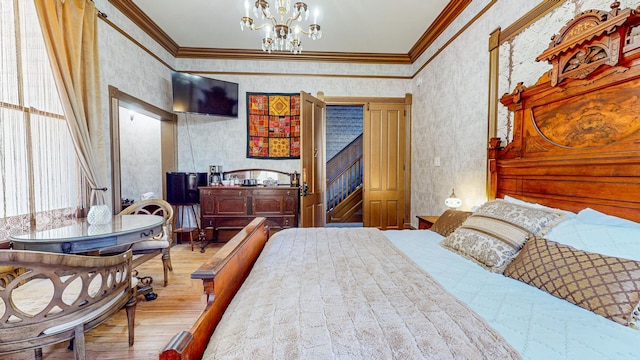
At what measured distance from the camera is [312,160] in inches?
146

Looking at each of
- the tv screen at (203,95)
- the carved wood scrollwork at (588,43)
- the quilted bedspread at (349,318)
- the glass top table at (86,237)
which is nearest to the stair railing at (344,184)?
the tv screen at (203,95)

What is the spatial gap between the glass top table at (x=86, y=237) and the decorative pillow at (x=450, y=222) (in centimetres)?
235

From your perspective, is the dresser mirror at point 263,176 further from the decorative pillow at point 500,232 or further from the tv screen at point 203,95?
the decorative pillow at point 500,232

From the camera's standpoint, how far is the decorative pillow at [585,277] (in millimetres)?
923

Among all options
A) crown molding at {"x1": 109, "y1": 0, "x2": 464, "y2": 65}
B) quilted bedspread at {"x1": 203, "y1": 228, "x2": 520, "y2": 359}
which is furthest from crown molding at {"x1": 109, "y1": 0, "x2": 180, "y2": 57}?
quilted bedspread at {"x1": 203, "y1": 228, "x2": 520, "y2": 359}

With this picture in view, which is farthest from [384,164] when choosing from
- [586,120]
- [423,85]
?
[586,120]

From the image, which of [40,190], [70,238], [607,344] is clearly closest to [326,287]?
[607,344]

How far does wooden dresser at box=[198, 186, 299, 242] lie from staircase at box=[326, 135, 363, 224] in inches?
86.6

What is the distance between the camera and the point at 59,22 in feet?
6.93

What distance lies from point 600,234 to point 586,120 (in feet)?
2.44

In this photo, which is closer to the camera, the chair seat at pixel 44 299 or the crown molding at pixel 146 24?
the chair seat at pixel 44 299

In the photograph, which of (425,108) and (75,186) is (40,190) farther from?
(425,108)

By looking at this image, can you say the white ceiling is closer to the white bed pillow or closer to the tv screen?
the tv screen

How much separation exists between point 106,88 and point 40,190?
125 cm
